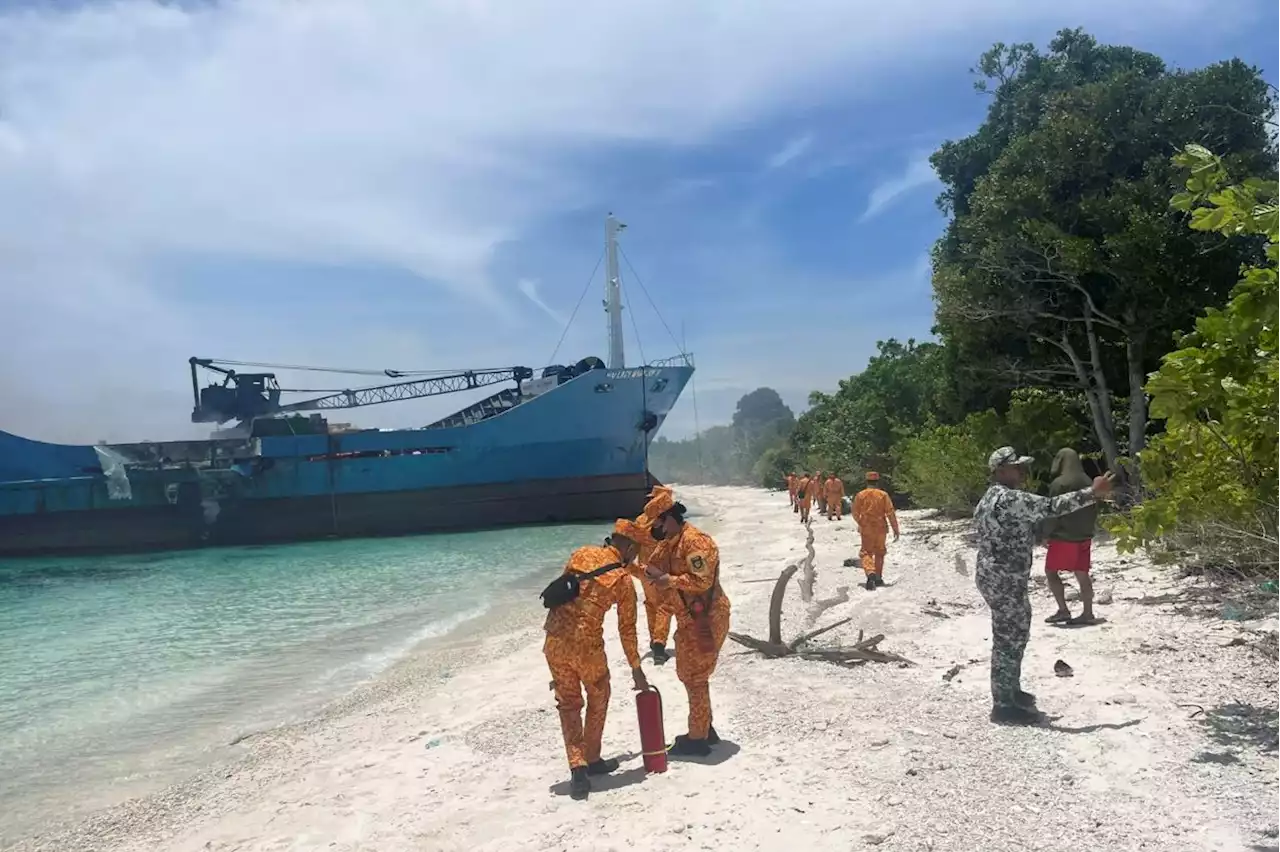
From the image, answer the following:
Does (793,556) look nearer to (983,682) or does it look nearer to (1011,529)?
(983,682)

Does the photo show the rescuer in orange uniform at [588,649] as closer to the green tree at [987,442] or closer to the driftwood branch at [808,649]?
the driftwood branch at [808,649]

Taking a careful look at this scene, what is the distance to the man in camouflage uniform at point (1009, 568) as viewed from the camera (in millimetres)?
4363

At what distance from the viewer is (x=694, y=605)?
4.32 meters

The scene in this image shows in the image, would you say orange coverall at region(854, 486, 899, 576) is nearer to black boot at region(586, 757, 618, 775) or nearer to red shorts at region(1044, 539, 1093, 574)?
red shorts at region(1044, 539, 1093, 574)

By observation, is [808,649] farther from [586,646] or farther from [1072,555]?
[586,646]

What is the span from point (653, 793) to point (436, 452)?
31548 millimetres

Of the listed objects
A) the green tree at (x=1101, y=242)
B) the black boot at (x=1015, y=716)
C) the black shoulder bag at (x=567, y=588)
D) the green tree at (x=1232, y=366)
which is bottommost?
the black boot at (x=1015, y=716)

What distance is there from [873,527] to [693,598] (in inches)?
227

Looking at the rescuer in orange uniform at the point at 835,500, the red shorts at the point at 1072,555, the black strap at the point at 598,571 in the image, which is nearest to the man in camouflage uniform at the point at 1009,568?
the black strap at the point at 598,571

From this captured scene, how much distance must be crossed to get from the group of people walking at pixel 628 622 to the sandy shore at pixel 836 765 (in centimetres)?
23

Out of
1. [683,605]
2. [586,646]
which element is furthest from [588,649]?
[683,605]

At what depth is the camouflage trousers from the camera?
4.40 meters

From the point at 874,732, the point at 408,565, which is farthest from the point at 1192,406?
the point at 408,565

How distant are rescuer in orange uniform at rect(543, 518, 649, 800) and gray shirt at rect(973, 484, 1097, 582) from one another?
6.07ft
